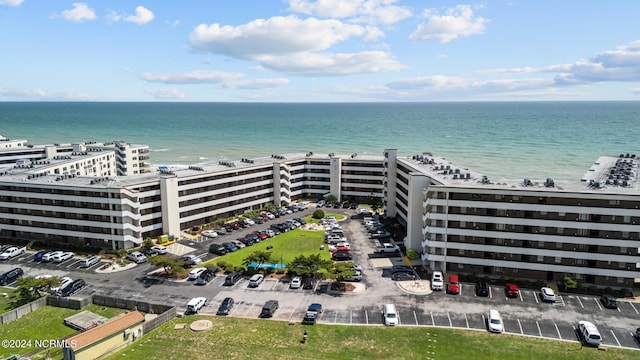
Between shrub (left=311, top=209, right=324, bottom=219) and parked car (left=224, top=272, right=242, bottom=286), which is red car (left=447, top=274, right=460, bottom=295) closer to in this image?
parked car (left=224, top=272, right=242, bottom=286)

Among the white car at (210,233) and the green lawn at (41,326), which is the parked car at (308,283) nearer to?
the green lawn at (41,326)

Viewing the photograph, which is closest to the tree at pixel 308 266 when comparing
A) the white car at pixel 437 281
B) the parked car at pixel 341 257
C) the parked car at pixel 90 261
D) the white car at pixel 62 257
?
the parked car at pixel 341 257

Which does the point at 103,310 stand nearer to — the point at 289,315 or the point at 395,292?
the point at 289,315

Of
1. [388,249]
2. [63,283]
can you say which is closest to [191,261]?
[63,283]

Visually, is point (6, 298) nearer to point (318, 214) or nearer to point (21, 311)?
point (21, 311)

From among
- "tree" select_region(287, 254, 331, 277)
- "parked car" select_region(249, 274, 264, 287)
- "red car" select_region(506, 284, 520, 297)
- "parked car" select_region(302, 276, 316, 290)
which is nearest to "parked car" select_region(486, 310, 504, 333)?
"red car" select_region(506, 284, 520, 297)

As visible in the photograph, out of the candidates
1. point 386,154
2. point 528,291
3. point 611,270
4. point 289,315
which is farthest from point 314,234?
point 611,270
